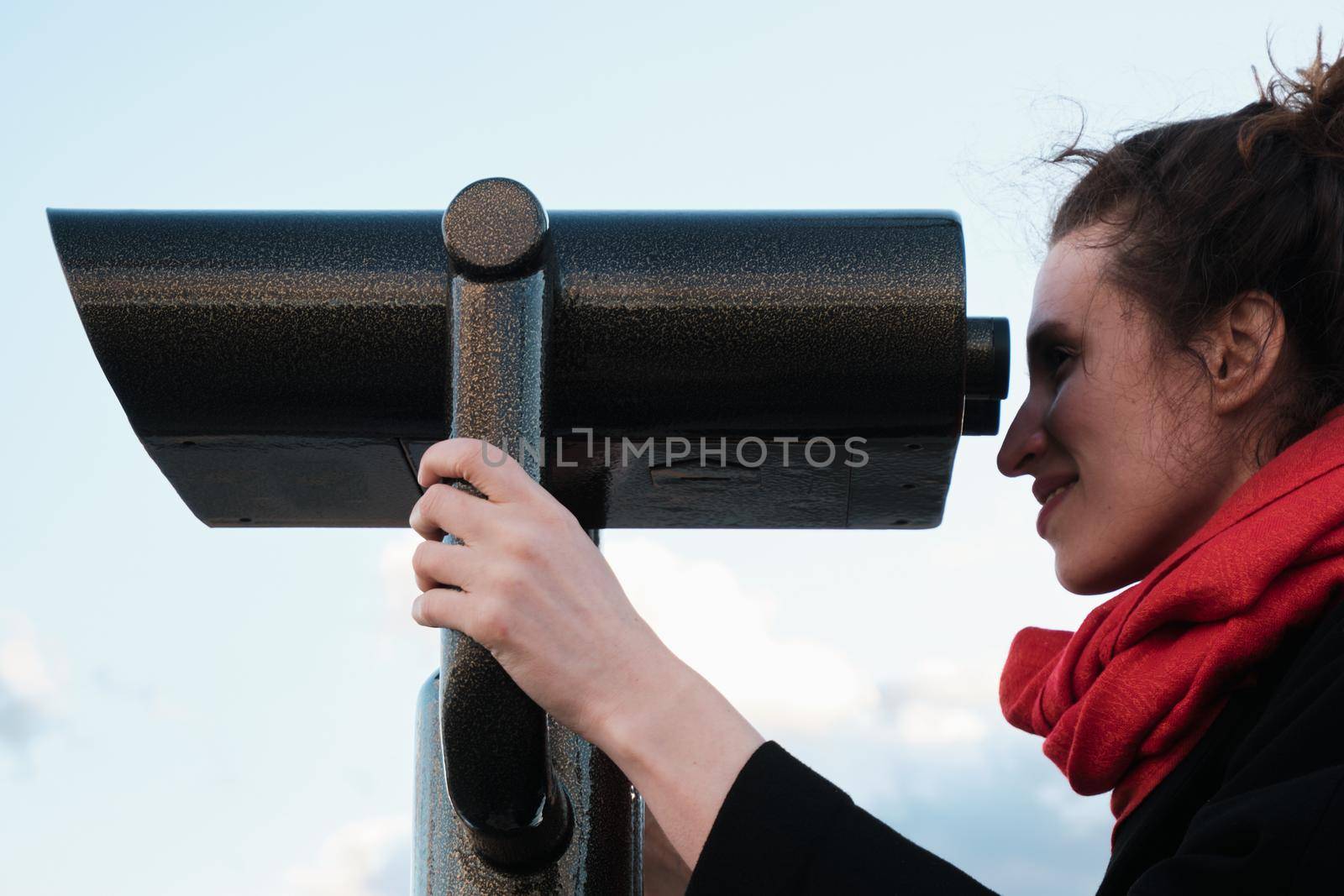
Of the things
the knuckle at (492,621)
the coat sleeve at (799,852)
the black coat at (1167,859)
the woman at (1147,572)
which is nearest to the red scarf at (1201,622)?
the woman at (1147,572)

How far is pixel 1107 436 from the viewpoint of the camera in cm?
112

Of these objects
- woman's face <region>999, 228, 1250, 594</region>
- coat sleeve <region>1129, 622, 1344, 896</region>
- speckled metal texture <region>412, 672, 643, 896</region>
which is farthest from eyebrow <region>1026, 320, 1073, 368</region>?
speckled metal texture <region>412, 672, 643, 896</region>

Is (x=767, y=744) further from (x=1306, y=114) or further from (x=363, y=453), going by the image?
(x=1306, y=114)

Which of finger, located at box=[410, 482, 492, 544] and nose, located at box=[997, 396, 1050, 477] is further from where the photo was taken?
nose, located at box=[997, 396, 1050, 477]

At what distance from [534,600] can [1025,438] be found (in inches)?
23.4

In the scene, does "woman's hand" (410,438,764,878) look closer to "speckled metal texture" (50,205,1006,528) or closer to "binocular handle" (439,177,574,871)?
"binocular handle" (439,177,574,871)

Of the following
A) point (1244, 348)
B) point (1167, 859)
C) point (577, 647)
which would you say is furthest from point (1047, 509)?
point (577, 647)

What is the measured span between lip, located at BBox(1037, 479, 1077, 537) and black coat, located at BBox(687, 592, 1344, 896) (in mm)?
372

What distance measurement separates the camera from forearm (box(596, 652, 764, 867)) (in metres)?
0.76

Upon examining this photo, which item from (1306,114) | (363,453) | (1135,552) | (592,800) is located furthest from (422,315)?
(1306,114)

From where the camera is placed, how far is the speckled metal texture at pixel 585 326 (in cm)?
100

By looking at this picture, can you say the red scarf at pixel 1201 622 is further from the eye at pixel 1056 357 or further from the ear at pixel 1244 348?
the eye at pixel 1056 357

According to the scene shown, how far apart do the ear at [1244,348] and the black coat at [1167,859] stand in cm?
32

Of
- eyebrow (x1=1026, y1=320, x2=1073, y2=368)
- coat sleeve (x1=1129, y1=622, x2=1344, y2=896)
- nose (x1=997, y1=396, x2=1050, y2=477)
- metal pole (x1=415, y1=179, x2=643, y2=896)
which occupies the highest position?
eyebrow (x1=1026, y1=320, x2=1073, y2=368)
